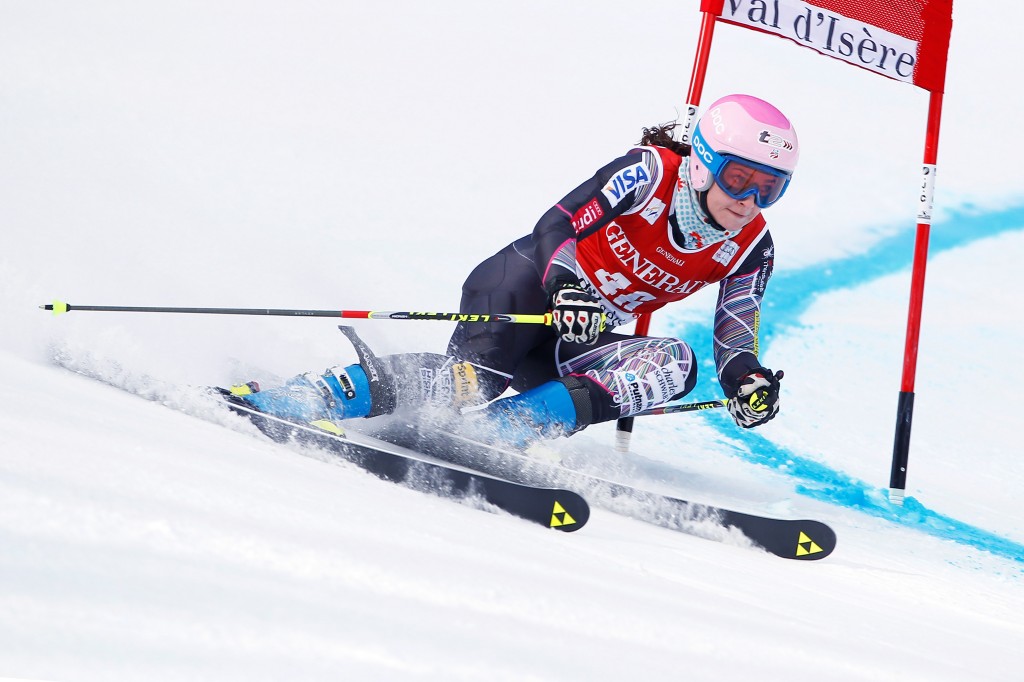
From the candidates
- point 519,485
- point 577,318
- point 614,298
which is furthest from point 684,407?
point 519,485

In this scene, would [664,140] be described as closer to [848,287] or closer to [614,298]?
[614,298]

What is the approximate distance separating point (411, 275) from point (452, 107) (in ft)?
13.8

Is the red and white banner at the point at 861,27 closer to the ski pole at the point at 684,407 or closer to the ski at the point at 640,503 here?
the ski pole at the point at 684,407

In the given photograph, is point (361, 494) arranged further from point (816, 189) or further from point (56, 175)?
point (816, 189)

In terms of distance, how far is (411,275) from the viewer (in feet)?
19.4

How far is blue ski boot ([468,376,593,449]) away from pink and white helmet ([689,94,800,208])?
73 centimetres

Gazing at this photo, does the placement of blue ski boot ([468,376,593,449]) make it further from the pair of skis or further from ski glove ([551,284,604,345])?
ski glove ([551,284,604,345])

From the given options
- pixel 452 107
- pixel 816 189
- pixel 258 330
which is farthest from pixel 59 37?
pixel 816 189

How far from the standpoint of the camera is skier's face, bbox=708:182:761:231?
280 cm

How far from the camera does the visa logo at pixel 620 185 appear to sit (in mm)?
2867

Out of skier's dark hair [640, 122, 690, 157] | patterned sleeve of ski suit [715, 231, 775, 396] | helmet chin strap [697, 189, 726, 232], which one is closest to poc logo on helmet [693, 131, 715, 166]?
helmet chin strap [697, 189, 726, 232]

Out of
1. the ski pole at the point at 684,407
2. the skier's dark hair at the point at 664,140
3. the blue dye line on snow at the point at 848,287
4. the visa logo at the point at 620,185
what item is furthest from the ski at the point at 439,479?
the blue dye line on snow at the point at 848,287

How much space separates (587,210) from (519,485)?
1054mm

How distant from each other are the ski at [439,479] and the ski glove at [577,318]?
0.56 meters
